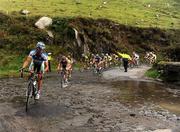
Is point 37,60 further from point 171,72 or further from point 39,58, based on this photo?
point 171,72

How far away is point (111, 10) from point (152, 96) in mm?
52251

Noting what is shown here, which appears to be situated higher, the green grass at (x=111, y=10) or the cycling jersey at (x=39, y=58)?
the green grass at (x=111, y=10)

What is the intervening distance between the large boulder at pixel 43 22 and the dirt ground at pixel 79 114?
96.9ft

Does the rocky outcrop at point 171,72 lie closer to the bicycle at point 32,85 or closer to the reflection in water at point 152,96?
the reflection in water at point 152,96

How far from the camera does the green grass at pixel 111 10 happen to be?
6575 cm

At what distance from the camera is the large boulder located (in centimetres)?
5653

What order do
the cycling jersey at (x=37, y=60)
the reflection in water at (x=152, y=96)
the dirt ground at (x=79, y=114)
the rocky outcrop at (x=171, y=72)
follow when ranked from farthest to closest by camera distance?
1. the rocky outcrop at (x=171, y=72)
2. the reflection in water at (x=152, y=96)
3. the cycling jersey at (x=37, y=60)
4. the dirt ground at (x=79, y=114)

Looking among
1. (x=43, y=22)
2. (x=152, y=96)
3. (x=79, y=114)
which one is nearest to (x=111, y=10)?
(x=43, y=22)

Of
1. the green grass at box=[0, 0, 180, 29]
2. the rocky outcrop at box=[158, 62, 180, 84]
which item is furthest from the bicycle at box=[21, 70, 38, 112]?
the green grass at box=[0, 0, 180, 29]

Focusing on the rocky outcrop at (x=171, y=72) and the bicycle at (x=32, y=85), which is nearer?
the bicycle at (x=32, y=85)

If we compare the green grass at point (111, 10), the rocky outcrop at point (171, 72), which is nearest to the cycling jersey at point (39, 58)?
the rocky outcrop at point (171, 72)

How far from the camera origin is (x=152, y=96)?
2777cm

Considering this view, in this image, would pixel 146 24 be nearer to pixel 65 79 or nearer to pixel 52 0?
pixel 52 0

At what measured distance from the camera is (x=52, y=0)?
77.8 meters
